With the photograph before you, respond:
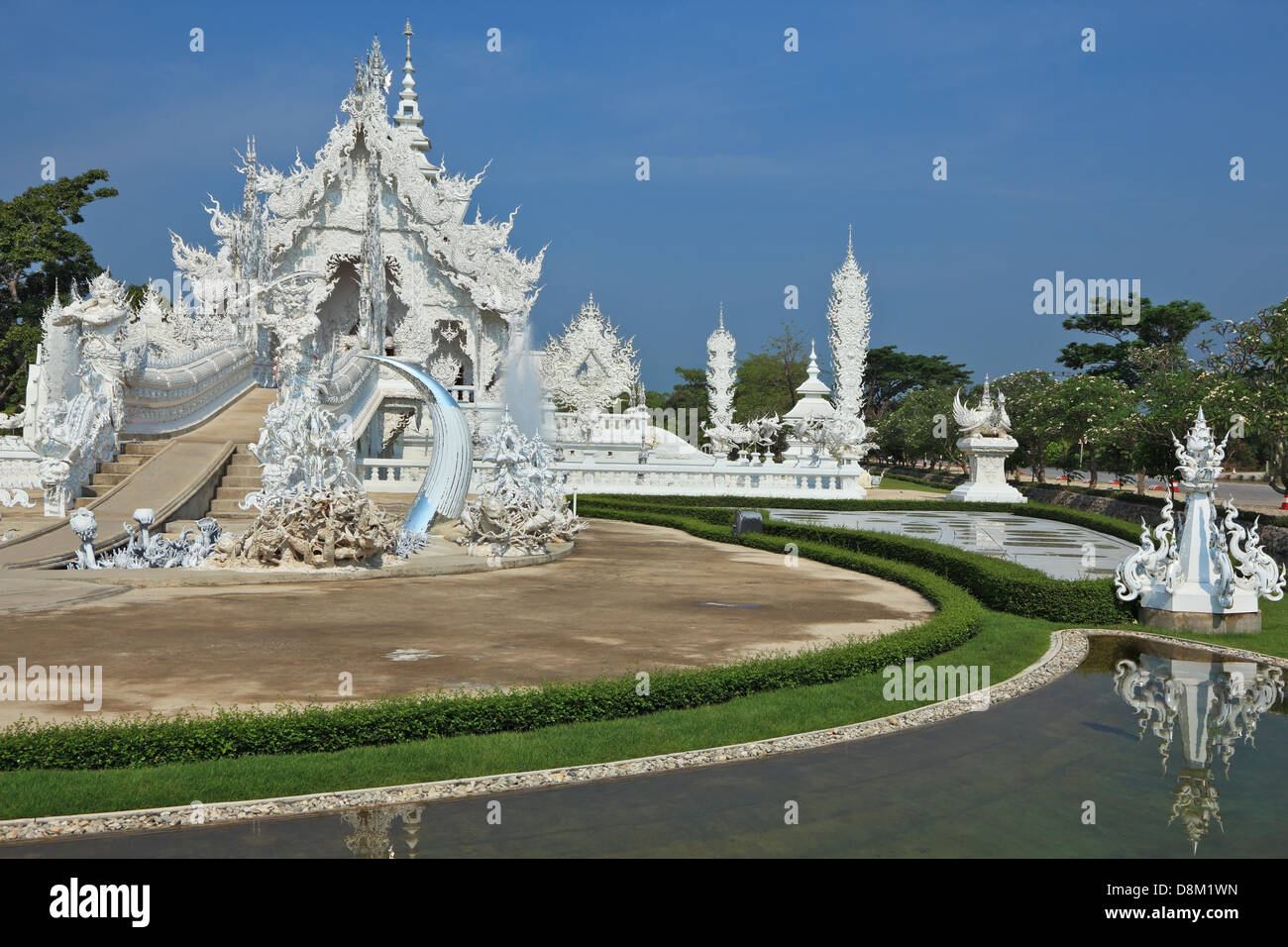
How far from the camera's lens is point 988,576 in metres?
15.0

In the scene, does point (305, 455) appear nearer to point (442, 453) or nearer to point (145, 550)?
point (145, 550)

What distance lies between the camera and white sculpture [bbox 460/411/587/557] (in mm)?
18312

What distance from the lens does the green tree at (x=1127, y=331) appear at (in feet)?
212

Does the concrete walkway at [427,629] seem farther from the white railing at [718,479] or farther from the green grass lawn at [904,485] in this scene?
the green grass lawn at [904,485]

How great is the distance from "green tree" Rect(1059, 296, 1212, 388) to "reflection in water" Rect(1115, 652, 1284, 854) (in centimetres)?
5745

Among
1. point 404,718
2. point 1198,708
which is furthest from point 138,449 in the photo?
point 1198,708

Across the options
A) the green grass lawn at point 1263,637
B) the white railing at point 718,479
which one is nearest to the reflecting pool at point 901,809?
the green grass lawn at point 1263,637

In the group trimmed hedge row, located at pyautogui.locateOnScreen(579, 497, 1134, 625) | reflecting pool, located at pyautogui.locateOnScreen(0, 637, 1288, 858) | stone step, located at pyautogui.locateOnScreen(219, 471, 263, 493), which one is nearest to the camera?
reflecting pool, located at pyautogui.locateOnScreen(0, 637, 1288, 858)

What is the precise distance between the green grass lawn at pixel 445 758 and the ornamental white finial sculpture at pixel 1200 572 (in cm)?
532

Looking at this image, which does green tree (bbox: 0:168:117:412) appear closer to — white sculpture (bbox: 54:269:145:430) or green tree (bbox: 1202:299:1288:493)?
white sculpture (bbox: 54:269:145:430)

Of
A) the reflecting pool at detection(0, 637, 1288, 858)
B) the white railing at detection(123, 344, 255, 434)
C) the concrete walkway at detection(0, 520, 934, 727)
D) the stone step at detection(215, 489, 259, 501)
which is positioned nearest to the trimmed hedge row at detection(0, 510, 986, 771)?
the concrete walkway at detection(0, 520, 934, 727)

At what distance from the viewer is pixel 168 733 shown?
726 centimetres
